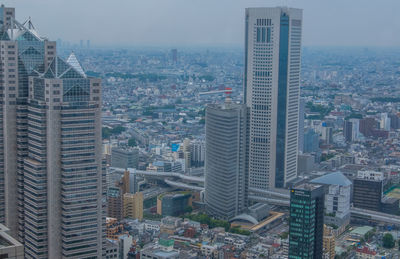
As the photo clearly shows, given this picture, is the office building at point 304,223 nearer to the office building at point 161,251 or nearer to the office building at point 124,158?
the office building at point 161,251

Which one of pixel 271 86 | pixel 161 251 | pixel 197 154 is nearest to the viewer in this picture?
pixel 161 251

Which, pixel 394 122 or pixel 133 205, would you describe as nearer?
pixel 133 205

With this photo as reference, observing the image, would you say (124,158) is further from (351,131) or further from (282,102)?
(351,131)

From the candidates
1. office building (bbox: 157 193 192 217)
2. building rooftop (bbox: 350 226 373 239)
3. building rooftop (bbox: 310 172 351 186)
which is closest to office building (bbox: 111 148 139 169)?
office building (bbox: 157 193 192 217)

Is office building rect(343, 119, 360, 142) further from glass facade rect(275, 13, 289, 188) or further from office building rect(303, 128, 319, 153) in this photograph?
glass facade rect(275, 13, 289, 188)

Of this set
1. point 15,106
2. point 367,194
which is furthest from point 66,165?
point 367,194

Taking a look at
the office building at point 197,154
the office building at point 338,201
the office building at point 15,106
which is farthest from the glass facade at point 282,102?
the office building at point 15,106
